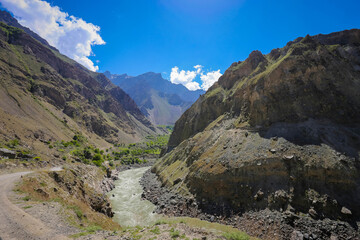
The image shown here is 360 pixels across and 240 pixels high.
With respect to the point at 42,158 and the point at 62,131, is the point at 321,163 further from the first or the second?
the point at 62,131

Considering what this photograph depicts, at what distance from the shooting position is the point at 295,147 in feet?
94.2

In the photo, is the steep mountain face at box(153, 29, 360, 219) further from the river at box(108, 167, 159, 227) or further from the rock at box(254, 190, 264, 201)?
the river at box(108, 167, 159, 227)

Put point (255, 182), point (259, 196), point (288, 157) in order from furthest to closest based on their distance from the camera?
point (255, 182)
point (288, 157)
point (259, 196)

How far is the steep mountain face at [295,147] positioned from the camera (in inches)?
934

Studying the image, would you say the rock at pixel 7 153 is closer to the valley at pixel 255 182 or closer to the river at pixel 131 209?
the valley at pixel 255 182

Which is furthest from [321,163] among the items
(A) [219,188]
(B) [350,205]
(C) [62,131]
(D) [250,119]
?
(C) [62,131]

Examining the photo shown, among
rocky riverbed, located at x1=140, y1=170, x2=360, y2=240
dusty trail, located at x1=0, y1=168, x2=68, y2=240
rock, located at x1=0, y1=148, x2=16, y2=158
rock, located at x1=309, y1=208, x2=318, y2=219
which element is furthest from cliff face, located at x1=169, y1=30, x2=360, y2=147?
rock, located at x1=0, y1=148, x2=16, y2=158

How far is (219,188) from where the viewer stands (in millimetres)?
30469

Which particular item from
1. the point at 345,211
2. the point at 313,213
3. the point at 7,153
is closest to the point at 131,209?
the point at 7,153

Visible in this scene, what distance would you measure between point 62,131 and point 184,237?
108498 mm

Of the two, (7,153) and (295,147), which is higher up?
(295,147)

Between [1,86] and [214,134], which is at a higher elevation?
[1,86]

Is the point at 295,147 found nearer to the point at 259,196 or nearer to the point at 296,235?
the point at 259,196

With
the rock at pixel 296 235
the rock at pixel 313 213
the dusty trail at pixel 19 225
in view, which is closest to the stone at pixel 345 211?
the rock at pixel 313 213
